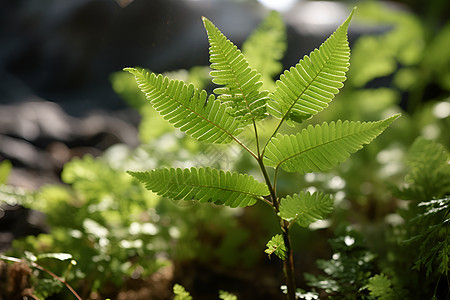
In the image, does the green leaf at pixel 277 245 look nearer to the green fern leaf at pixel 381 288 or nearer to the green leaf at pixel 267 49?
the green fern leaf at pixel 381 288

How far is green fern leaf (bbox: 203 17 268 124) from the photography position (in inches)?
30.3

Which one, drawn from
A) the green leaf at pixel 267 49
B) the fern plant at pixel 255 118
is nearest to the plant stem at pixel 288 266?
the fern plant at pixel 255 118

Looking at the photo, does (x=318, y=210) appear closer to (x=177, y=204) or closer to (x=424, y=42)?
(x=177, y=204)

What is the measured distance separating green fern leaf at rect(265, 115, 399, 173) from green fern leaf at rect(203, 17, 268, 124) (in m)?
0.09

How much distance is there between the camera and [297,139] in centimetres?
81

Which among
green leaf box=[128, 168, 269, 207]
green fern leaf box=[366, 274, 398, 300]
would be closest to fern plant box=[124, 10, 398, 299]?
green leaf box=[128, 168, 269, 207]

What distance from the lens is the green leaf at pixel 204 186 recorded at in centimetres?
78

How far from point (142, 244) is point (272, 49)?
39.2 inches

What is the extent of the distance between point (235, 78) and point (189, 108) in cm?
13

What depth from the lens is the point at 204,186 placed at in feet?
2.65

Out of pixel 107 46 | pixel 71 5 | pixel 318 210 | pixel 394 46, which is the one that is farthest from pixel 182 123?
pixel 71 5

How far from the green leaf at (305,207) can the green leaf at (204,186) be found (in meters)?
0.06

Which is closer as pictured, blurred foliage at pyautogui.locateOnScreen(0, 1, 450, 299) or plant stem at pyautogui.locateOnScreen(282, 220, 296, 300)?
plant stem at pyautogui.locateOnScreen(282, 220, 296, 300)

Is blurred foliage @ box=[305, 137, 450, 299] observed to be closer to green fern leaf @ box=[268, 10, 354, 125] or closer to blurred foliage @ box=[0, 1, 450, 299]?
blurred foliage @ box=[0, 1, 450, 299]
